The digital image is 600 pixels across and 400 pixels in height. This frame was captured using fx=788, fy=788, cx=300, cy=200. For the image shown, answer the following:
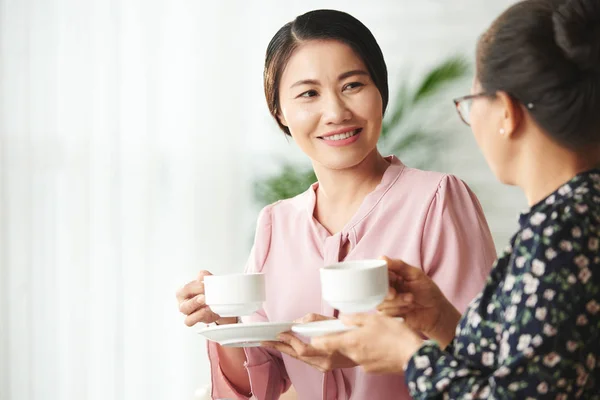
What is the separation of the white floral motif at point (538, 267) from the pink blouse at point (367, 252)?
2.58 feet

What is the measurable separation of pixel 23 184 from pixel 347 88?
8.02 ft

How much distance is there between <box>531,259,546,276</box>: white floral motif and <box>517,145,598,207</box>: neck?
0.51 feet

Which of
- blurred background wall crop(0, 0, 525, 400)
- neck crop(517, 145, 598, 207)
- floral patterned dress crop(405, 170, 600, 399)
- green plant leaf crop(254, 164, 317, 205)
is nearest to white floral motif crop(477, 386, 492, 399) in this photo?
floral patterned dress crop(405, 170, 600, 399)

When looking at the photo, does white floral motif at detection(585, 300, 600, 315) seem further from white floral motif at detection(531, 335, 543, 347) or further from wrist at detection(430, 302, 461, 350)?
wrist at detection(430, 302, 461, 350)

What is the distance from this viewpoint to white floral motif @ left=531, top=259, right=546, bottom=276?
1.14 m

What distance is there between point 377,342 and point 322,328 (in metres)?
0.15

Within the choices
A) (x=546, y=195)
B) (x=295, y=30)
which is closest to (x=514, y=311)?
(x=546, y=195)

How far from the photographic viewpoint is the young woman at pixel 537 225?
1.14 metres

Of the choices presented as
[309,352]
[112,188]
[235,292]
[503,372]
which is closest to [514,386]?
[503,372]

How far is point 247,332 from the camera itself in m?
1.70

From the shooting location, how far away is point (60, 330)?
3982 mm

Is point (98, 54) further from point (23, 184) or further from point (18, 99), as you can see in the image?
point (23, 184)

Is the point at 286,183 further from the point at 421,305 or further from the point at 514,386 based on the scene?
the point at 514,386

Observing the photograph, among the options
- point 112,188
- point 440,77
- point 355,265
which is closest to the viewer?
point 355,265
